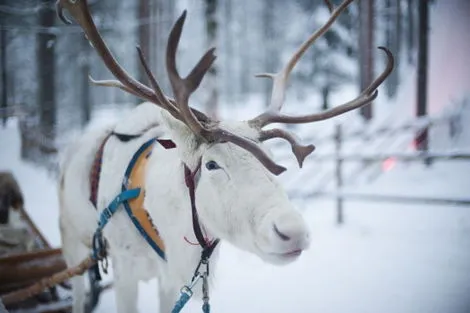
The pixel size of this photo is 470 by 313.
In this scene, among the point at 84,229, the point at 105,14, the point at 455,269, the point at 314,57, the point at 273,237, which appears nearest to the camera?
the point at 273,237

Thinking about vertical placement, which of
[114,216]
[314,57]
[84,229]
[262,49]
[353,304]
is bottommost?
[353,304]

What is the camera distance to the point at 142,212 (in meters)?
2.30

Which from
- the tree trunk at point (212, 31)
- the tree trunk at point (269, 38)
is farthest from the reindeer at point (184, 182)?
the tree trunk at point (269, 38)

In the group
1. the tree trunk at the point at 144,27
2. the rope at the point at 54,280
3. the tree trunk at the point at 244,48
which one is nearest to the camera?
the rope at the point at 54,280

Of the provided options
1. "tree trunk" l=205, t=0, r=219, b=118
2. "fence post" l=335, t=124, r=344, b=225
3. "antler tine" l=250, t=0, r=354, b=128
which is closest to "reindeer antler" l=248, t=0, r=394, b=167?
"antler tine" l=250, t=0, r=354, b=128

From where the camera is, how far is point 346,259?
4.52 metres

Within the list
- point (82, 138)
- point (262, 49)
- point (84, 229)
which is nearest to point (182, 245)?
point (84, 229)

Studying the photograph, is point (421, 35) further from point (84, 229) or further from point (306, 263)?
point (84, 229)

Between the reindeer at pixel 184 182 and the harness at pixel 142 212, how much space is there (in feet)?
0.03

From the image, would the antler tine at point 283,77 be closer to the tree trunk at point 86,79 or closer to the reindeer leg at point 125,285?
the reindeer leg at point 125,285

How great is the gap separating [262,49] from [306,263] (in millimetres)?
27628

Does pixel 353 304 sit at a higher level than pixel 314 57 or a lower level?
lower

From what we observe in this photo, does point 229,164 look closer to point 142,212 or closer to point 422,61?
point 142,212

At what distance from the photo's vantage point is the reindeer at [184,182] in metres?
1.59
